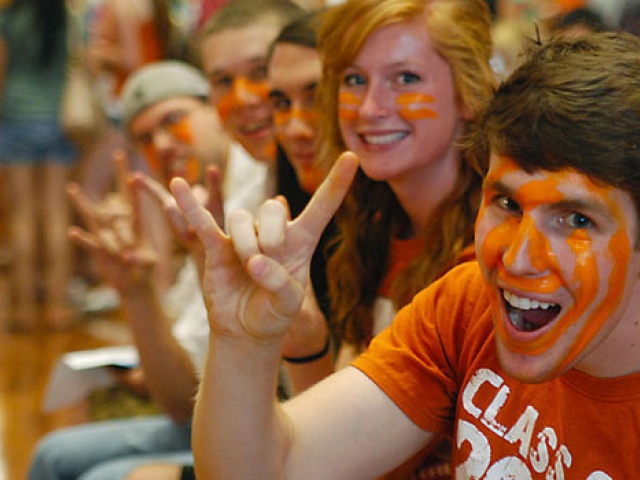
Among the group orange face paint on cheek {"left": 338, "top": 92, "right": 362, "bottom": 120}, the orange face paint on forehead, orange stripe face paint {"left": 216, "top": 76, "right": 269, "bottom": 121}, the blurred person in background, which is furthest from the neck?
the blurred person in background

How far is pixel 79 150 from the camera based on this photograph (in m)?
4.52

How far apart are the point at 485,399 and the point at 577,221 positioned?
26 cm

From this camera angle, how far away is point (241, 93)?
2.43m

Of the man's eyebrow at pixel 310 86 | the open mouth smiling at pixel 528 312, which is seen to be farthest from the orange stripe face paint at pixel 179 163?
the open mouth smiling at pixel 528 312

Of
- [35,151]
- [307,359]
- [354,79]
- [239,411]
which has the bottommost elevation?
[35,151]

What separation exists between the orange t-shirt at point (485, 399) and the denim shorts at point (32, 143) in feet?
11.0

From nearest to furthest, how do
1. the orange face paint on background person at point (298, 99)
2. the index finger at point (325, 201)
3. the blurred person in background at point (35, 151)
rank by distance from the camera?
the index finger at point (325, 201) → the orange face paint on background person at point (298, 99) → the blurred person in background at point (35, 151)

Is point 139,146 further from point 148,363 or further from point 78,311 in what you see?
point 78,311

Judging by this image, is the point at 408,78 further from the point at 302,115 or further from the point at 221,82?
the point at 221,82

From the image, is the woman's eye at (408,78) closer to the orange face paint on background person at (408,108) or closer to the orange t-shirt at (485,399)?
the orange face paint on background person at (408,108)

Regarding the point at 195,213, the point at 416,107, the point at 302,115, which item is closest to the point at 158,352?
the point at 302,115

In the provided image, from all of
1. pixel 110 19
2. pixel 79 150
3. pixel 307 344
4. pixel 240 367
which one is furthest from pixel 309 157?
pixel 79 150

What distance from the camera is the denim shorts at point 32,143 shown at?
→ 172 inches

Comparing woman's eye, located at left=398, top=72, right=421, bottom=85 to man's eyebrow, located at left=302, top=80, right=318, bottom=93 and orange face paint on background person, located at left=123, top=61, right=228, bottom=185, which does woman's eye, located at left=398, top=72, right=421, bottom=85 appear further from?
orange face paint on background person, located at left=123, top=61, right=228, bottom=185
